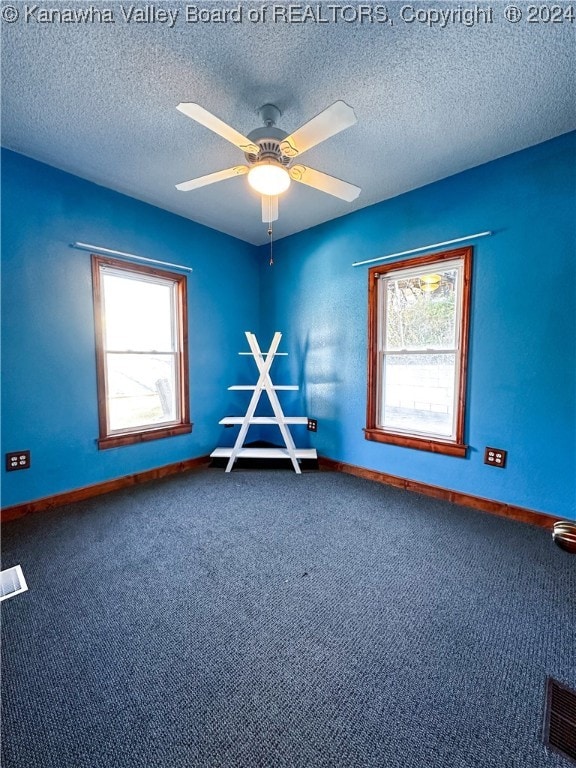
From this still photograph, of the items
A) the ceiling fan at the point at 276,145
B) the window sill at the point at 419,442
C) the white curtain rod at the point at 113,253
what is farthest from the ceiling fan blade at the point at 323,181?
the window sill at the point at 419,442

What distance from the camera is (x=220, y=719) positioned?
940 mm

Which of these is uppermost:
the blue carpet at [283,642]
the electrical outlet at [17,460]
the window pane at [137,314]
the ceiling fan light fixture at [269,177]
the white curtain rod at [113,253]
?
the ceiling fan light fixture at [269,177]

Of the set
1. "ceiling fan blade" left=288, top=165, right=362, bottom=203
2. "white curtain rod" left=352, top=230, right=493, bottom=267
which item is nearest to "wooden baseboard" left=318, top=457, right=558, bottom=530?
"white curtain rod" left=352, top=230, right=493, bottom=267

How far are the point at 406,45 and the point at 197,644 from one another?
106 inches

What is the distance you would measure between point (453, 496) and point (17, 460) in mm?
3259

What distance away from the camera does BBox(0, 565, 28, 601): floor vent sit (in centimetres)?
145

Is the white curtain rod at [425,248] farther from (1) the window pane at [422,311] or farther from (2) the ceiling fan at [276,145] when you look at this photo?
(2) the ceiling fan at [276,145]

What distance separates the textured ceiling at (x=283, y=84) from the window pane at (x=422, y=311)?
79cm

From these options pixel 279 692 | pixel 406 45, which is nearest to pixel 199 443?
pixel 279 692

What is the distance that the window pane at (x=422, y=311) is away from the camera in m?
2.49

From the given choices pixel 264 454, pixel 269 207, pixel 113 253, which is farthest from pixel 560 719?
pixel 113 253

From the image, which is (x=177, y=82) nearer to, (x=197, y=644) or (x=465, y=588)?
(x=197, y=644)

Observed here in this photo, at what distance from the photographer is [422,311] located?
2.64 m

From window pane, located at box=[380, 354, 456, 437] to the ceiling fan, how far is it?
1489mm
